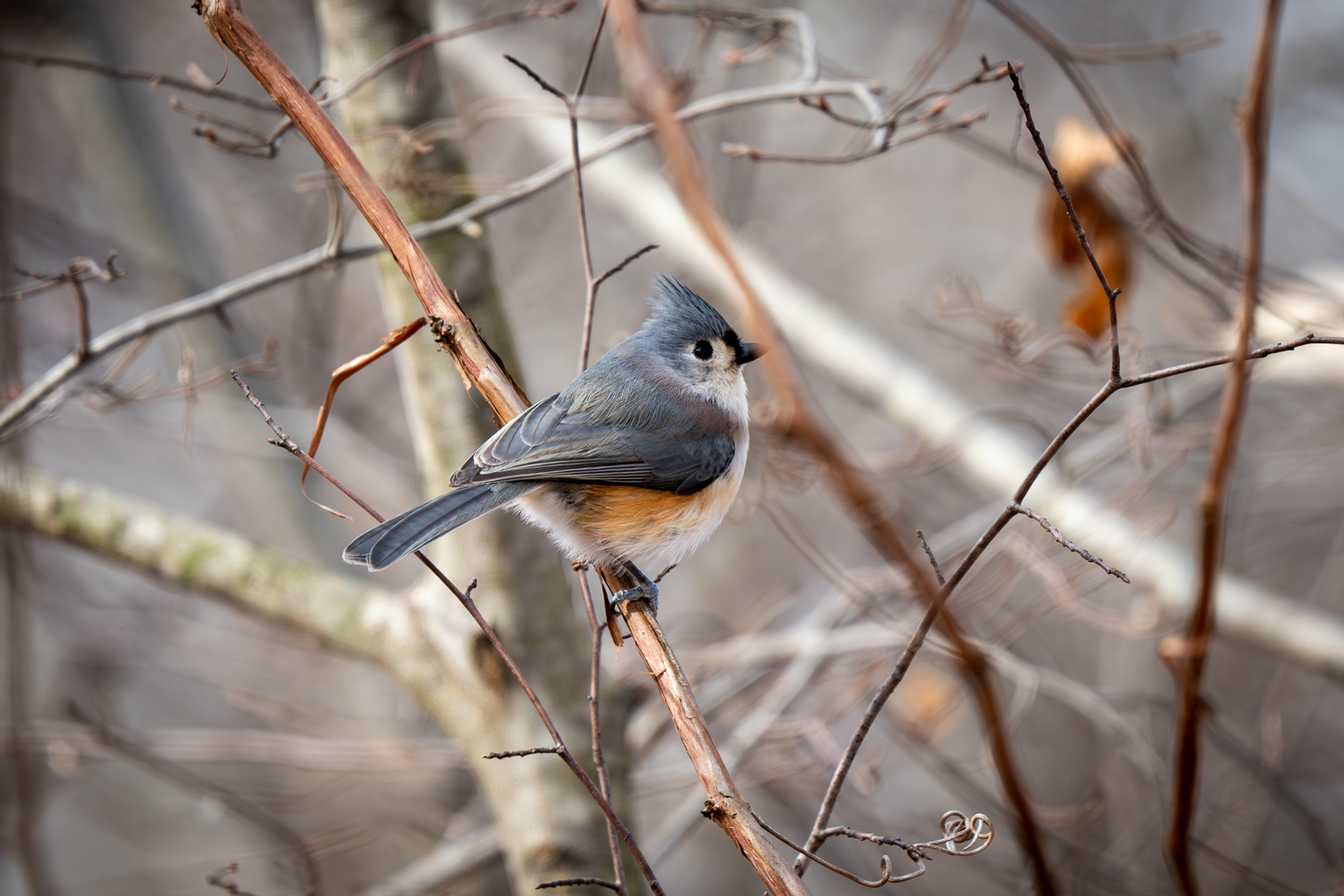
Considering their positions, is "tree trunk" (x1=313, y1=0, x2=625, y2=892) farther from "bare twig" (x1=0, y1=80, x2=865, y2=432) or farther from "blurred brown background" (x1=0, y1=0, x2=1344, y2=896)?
"bare twig" (x1=0, y1=80, x2=865, y2=432)

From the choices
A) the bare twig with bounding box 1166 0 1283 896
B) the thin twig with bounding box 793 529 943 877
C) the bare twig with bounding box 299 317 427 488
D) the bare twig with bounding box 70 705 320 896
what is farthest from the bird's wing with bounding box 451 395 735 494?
the bare twig with bounding box 70 705 320 896

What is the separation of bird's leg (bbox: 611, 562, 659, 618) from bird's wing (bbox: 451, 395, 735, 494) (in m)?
0.19

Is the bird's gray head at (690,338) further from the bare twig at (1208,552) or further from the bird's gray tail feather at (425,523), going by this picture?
the bare twig at (1208,552)

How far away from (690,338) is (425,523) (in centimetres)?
81

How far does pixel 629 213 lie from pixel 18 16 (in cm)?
309

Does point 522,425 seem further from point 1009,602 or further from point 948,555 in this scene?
point 1009,602

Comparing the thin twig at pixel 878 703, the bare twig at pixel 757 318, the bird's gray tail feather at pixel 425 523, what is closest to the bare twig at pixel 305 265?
the bird's gray tail feather at pixel 425 523

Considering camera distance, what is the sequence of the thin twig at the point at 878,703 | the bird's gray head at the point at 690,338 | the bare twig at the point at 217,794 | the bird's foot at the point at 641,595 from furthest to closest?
the bare twig at the point at 217,794, the bird's gray head at the point at 690,338, the bird's foot at the point at 641,595, the thin twig at the point at 878,703

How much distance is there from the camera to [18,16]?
13.6 ft

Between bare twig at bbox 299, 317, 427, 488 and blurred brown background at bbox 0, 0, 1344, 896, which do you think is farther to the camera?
blurred brown background at bbox 0, 0, 1344, 896

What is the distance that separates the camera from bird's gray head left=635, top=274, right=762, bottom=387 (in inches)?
80.7

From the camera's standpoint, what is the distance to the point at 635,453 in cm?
189

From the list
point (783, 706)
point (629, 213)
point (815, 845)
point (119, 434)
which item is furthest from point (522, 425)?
point (119, 434)

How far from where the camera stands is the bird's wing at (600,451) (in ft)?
5.54
